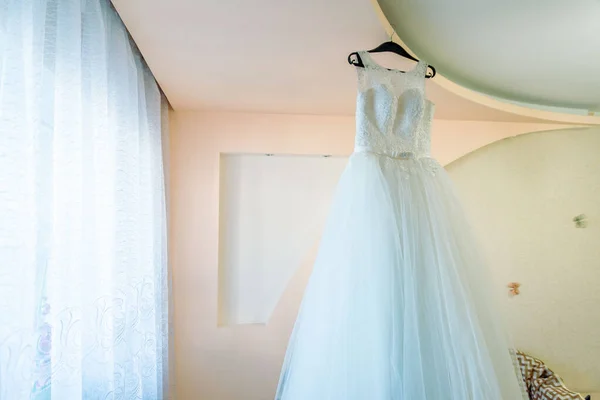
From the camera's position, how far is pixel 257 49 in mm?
1040

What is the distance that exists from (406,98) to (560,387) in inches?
64.7

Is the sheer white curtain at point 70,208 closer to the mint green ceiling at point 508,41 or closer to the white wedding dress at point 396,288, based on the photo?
the white wedding dress at point 396,288

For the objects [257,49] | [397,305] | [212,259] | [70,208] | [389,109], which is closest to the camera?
[70,208]

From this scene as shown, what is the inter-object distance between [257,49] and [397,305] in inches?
35.7

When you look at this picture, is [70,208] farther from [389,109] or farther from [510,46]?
[510,46]

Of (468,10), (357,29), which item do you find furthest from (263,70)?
(468,10)

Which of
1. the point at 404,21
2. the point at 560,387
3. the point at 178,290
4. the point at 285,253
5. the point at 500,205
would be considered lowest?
the point at 560,387

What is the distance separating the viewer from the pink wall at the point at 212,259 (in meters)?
1.53

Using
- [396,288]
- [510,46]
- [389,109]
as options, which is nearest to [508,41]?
[510,46]

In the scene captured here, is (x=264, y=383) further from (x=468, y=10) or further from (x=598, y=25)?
(x=598, y=25)

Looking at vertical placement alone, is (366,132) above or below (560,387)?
above

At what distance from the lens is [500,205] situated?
1899mm

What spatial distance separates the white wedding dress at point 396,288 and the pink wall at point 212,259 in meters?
0.63

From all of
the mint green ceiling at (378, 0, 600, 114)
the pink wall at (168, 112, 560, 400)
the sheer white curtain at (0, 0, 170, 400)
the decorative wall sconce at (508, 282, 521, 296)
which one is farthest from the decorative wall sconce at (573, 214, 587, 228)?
the sheer white curtain at (0, 0, 170, 400)
